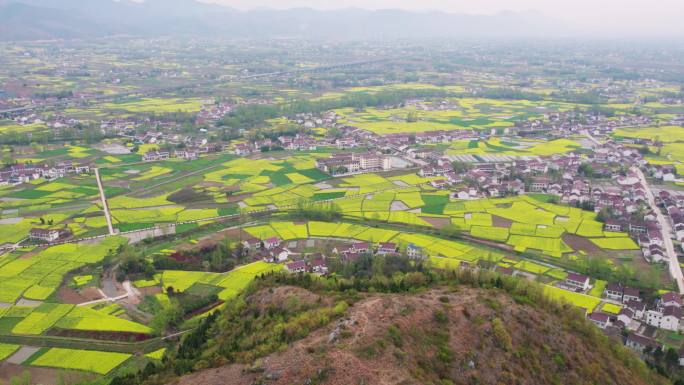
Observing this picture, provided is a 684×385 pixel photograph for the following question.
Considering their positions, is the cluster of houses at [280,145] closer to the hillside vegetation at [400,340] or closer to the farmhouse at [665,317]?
the hillside vegetation at [400,340]

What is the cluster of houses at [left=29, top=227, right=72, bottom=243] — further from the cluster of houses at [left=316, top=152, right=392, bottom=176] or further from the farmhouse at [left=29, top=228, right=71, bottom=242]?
the cluster of houses at [left=316, top=152, right=392, bottom=176]

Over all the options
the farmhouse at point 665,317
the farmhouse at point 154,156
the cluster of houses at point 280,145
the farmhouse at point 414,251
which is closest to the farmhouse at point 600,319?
the farmhouse at point 665,317

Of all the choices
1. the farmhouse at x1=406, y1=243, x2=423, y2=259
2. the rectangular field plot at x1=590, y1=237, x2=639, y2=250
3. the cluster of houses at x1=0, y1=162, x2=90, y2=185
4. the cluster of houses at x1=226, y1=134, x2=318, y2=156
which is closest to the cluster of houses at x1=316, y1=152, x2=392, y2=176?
the cluster of houses at x1=226, y1=134, x2=318, y2=156

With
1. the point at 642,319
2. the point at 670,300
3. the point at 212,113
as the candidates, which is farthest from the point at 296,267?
the point at 212,113

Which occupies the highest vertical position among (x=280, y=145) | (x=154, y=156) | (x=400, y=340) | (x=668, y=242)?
(x=400, y=340)

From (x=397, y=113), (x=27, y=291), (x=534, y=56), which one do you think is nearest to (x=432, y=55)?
(x=534, y=56)

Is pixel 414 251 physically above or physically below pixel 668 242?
above

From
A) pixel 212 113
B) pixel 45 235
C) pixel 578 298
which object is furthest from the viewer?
pixel 212 113

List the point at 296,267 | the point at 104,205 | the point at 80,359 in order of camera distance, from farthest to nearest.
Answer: the point at 104,205 → the point at 296,267 → the point at 80,359

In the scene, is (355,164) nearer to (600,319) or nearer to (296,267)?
(296,267)
